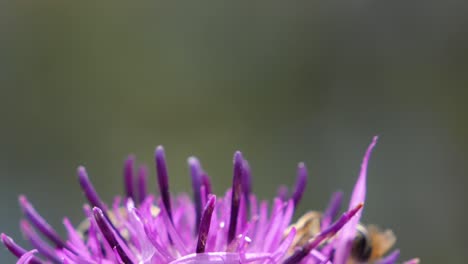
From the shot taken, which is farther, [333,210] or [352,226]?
[333,210]

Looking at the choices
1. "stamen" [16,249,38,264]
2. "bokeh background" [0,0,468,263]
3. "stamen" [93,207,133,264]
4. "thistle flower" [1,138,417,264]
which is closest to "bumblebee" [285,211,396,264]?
"thistle flower" [1,138,417,264]

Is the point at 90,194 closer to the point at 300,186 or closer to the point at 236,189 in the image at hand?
the point at 236,189

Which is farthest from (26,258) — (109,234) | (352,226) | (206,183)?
(352,226)

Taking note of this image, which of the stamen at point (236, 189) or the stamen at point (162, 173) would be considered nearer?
the stamen at point (236, 189)

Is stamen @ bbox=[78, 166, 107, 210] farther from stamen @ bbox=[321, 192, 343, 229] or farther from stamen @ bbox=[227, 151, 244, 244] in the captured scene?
stamen @ bbox=[321, 192, 343, 229]

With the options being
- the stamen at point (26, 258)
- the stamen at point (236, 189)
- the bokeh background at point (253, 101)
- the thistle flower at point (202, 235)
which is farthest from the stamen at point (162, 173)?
the bokeh background at point (253, 101)

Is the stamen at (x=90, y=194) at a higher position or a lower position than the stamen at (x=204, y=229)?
higher

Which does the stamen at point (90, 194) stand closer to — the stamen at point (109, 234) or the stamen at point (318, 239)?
the stamen at point (109, 234)
